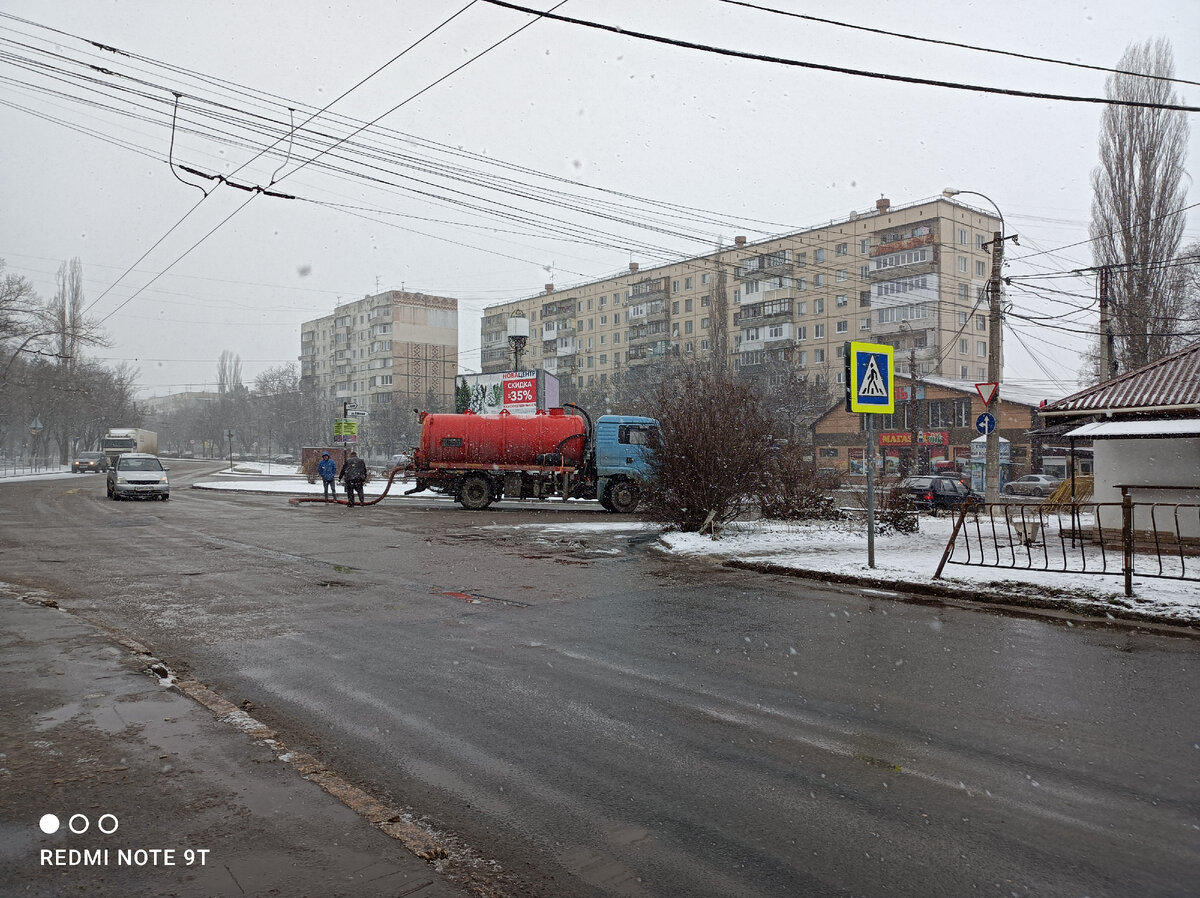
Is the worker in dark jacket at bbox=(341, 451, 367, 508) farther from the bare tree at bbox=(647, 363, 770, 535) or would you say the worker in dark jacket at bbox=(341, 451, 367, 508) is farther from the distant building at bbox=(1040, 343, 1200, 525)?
the distant building at bbox=(1040, 343, 1200, 525)

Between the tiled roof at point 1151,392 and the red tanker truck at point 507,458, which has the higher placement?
the tiled roof at point 1151,392

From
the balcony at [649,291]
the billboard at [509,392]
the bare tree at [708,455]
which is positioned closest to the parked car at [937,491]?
the bare tree at [708,455]

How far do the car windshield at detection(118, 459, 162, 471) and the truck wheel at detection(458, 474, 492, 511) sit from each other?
11838mm

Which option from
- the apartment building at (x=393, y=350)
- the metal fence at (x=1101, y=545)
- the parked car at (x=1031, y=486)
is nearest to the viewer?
the metal fence at (x=1101, y=545)

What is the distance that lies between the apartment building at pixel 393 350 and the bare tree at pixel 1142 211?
262 feet

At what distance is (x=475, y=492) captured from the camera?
1022 inches

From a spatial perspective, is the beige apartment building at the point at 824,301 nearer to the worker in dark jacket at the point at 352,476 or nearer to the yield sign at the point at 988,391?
the yield sign at the point at 988,391

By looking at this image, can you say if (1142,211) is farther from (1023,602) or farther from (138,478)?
(138,478)

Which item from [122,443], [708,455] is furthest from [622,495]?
[122,443]

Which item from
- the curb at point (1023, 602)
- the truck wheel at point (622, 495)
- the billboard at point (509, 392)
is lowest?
the curb at point (1023, 602)

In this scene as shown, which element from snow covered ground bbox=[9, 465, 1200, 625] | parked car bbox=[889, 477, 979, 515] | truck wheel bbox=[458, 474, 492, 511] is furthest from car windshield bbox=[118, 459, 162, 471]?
parked car bbox=[889, 477, 979, 515]

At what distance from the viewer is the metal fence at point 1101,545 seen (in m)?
10.3

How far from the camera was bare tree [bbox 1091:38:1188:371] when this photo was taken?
1284 inches

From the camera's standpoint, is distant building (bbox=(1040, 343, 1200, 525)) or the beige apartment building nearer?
distant building (bbox=(1040, 343, 1200, 525))
